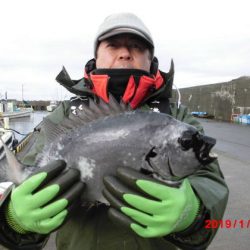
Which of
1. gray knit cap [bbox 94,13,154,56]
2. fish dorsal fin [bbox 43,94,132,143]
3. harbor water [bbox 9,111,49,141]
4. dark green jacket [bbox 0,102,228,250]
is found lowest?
harbor water [bbox 9,111,49,141]

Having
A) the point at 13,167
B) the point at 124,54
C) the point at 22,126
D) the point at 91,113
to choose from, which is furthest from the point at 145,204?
the point at 22,126

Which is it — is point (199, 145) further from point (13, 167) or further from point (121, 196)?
point (13, 167)

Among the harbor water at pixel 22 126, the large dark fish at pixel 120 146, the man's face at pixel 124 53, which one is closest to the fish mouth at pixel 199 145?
the large dark fish at pixel 120 146

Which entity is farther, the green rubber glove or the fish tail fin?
the fish tail fin

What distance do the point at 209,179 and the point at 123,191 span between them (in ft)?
2.32

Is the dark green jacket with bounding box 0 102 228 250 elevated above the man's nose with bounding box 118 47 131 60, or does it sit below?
below

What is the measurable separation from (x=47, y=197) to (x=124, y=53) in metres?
1.22

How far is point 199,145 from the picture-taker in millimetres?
1874

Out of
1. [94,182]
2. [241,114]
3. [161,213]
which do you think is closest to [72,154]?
[94,182]

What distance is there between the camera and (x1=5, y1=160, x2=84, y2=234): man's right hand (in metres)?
1.87

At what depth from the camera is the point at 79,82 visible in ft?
8.98

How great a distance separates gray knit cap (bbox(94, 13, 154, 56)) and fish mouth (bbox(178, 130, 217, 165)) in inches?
38.7

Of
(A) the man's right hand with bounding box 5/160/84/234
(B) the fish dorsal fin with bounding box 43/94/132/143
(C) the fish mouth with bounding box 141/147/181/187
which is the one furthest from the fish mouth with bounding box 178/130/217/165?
(A) the man's right hand with bounding box 5/160/84/234

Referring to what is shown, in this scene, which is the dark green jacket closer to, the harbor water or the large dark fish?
the large dark fish
